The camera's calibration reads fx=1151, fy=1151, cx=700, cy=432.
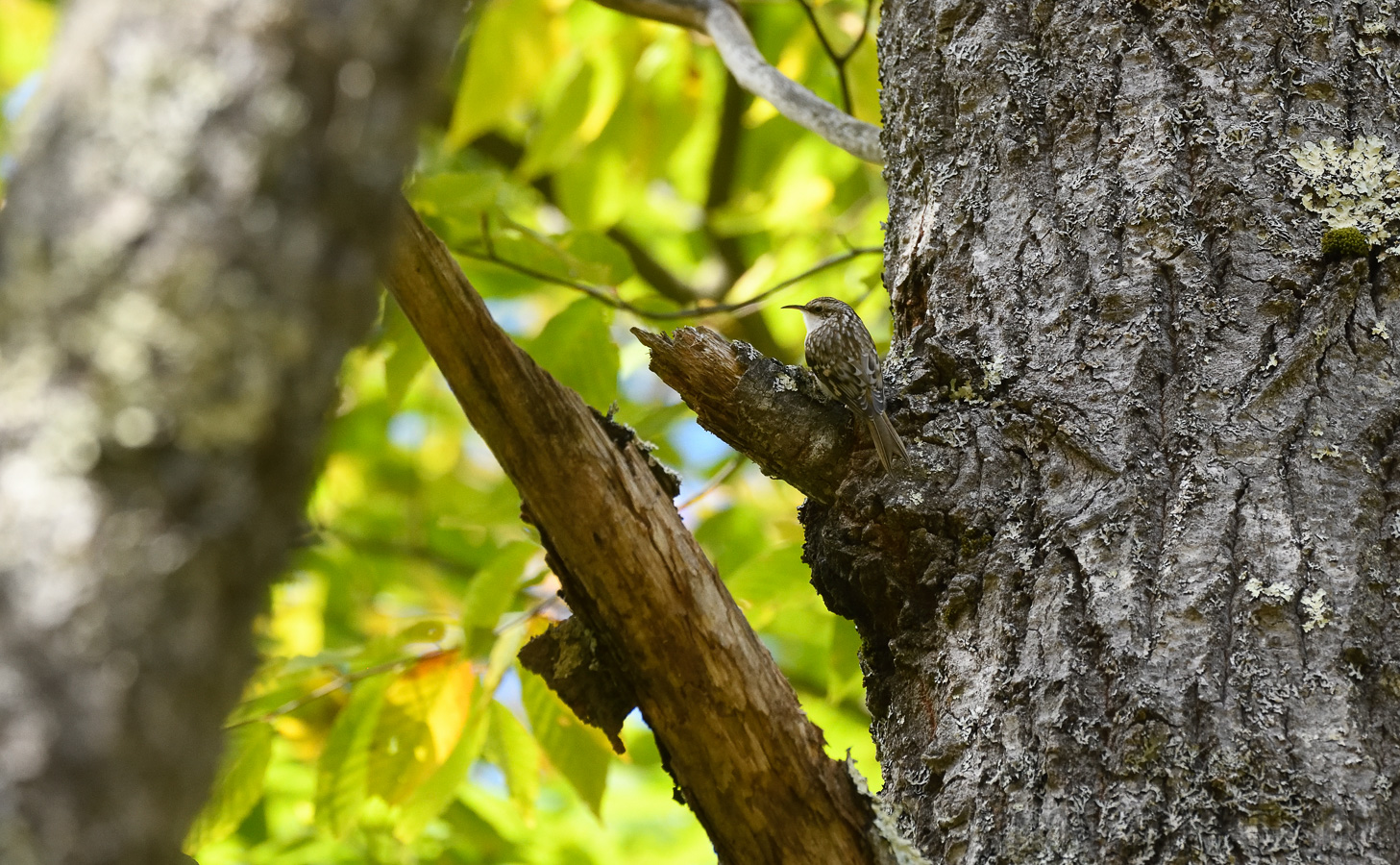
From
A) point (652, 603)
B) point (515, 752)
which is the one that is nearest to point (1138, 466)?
point (652, 603)

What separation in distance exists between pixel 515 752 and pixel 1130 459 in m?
1.68

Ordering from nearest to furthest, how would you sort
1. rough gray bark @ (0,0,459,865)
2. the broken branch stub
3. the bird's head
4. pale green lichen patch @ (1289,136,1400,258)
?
rough gray bark @ (0,0,459,865) → pale green lichen patch @ (1289,136,1400,258) → the broken branch stub → the bird's head

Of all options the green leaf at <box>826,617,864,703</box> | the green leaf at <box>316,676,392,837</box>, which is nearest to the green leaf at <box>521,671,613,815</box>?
the green leaf at <box>316,676,392,837</box>

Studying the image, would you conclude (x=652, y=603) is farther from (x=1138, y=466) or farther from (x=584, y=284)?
(x=584, y=284)

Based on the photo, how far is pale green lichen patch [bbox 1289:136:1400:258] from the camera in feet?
6.35

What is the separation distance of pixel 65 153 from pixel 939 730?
151 cm

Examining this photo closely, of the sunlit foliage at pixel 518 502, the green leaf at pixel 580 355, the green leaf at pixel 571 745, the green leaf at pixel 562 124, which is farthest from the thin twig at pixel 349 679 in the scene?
the green leaf at pixel 562 124

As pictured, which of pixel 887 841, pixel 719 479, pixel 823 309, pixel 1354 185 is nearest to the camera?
pixel 887 841

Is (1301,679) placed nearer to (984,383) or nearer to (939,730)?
(939,730)

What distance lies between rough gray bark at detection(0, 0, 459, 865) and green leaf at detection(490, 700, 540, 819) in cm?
209

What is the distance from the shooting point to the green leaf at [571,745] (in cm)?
268

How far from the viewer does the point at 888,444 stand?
1.98 metres

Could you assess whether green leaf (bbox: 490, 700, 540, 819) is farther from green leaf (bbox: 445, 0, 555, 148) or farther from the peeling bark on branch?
green leaf (bbox: 445, 0, 555, 148)

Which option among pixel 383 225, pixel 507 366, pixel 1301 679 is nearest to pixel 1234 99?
pixel 1301 679
